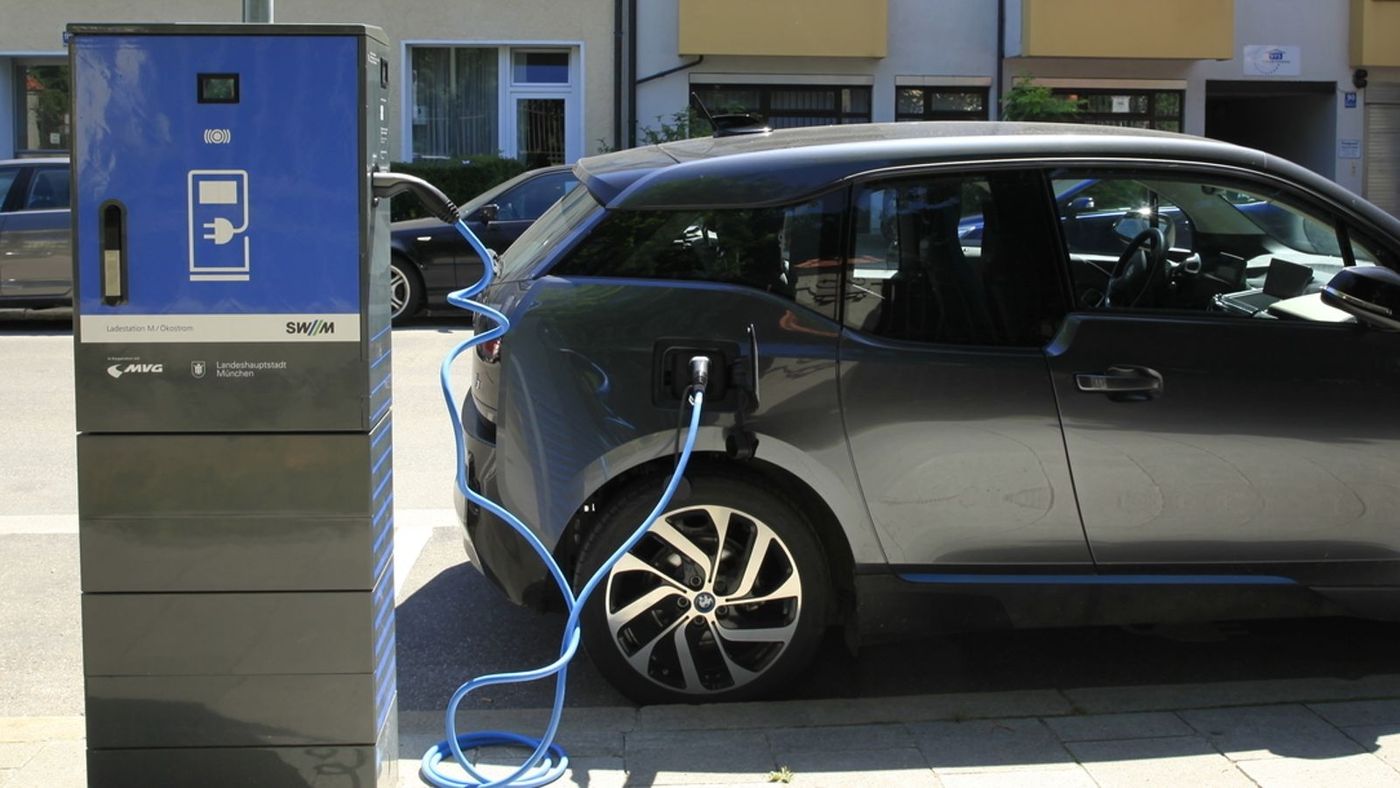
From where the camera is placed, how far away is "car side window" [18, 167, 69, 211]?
13617mm

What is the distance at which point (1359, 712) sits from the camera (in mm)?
4387

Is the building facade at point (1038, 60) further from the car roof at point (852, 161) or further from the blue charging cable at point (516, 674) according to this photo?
the blue charging cable at point (516, 674)

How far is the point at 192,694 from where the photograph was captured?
340cm

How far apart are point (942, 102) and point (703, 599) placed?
58.6 feet

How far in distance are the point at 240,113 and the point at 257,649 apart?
116 cm

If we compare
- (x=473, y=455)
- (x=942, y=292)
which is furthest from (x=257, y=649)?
(x=942, y=292)

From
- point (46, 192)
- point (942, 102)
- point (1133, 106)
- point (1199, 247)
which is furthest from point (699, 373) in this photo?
point (1133, 106)

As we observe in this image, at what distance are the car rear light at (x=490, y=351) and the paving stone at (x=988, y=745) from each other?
1.61 metres

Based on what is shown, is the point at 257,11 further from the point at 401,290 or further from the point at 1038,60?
the point at 1038,60

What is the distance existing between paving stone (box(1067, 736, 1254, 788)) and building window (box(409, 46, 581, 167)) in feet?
57.2

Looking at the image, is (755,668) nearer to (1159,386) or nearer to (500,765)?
(500,765)

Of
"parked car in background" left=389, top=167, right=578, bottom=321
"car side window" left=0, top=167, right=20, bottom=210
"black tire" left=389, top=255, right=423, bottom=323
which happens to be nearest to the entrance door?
"parked car in background" left=389, top=167, right=578, bottom=321

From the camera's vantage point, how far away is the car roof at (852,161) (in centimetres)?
446

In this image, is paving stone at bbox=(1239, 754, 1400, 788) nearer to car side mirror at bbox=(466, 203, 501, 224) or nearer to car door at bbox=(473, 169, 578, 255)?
car side mirror at bbox=(466, 203, 501, 224)
